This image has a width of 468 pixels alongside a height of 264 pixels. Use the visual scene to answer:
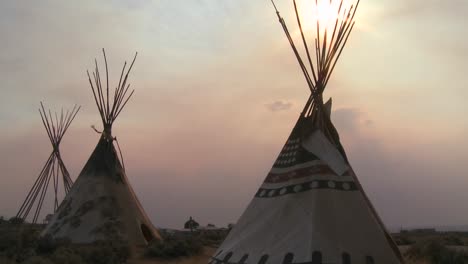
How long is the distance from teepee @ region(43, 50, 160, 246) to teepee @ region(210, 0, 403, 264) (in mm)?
5989

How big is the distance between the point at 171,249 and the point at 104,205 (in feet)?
6.91

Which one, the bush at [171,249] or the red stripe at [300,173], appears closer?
the red stripe at [300,173]

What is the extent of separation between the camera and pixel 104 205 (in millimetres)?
13492

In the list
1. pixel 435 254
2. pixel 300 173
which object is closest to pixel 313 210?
pixel 300 173

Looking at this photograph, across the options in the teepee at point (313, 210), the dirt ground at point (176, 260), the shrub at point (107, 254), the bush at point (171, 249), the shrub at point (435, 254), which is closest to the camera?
the teepee at point (313, 210)

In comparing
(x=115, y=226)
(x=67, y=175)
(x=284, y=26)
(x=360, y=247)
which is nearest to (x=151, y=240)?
(x=115, y=226)

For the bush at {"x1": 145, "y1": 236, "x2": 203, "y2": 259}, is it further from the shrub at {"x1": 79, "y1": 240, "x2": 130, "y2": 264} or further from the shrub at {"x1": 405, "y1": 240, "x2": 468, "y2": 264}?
the shrub at {"x1": 405, "y1": 240, "x2": 468, "y2": 264}

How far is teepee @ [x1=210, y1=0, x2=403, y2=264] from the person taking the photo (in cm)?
677

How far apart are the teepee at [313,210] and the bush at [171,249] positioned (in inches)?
192

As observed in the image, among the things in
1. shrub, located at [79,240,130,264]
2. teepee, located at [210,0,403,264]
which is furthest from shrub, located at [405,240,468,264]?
shrub, located at [79,240,130,264]

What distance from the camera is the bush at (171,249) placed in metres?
12.5

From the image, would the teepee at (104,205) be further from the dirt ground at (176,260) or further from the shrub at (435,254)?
the shrub at (435,254)

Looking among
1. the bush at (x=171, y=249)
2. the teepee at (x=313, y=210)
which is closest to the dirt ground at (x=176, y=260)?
the bush at (x=171, y=249)

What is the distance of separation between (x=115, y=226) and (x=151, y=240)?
1.36 m
